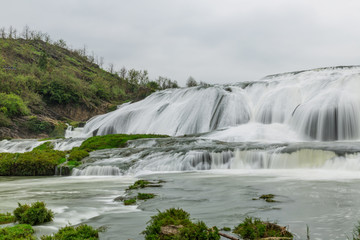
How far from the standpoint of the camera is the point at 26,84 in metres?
66.9

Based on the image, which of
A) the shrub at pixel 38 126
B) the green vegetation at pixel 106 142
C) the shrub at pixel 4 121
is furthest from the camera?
the shrub at pixel 38 126

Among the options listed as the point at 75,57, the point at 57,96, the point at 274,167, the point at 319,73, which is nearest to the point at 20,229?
the point at 274,167

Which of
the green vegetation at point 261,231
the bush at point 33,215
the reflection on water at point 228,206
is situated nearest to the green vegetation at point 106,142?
the reflection on water at point 228,206

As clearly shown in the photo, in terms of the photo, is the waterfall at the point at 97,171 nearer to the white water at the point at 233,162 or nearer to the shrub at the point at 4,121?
the white water at the point at 233,162

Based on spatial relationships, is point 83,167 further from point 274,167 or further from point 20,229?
point 20,229

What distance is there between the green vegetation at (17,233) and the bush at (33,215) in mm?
529

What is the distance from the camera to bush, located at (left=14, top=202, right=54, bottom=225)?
5383 mm

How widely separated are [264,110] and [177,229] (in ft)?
93.2

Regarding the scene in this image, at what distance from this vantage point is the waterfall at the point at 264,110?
24375mm

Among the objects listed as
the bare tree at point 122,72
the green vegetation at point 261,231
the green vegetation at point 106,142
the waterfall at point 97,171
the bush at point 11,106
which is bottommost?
the waterfall at point 97,171

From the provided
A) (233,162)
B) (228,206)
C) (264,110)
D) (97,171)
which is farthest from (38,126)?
(228,206)

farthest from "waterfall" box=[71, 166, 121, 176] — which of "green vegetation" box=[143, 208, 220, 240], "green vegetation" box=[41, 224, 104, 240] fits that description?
"green vegetation" box=[143, 208, 220, 240]

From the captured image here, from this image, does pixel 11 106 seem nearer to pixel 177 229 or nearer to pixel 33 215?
pixel 33 215

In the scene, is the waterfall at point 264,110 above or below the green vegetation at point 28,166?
above
